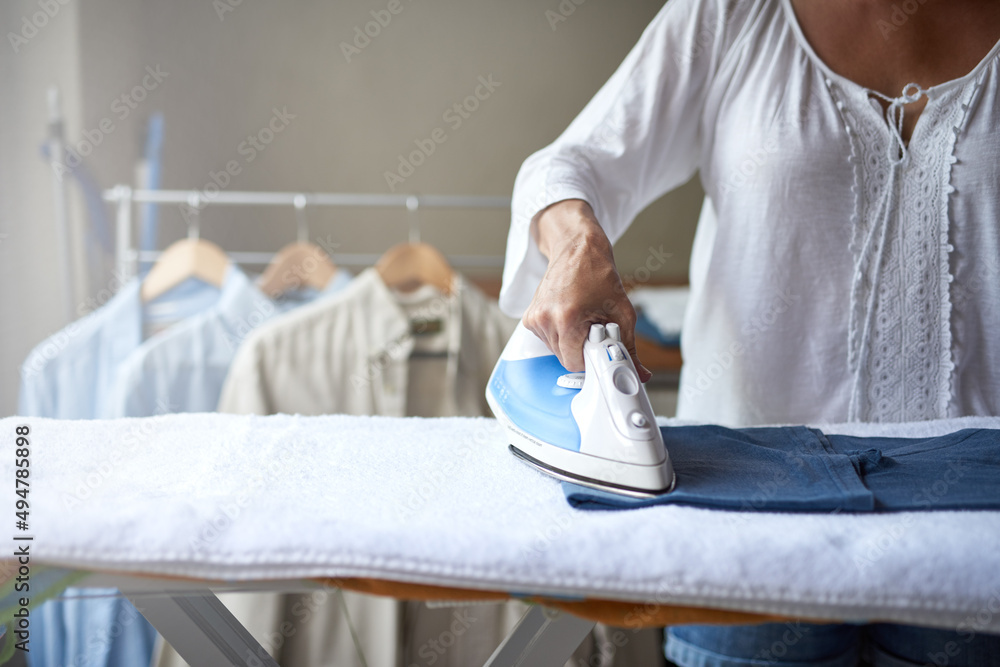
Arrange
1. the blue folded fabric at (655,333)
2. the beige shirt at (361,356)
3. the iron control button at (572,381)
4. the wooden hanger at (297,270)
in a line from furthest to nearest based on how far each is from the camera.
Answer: the blue folded fabric at (655,333) < the wooden hanger at (297,270) < the beige shirt at (361,356) < the iron control button at (572,381)

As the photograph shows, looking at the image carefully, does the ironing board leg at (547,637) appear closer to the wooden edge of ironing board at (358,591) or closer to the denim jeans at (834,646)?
the wooden edge of ironing board at (358,591)

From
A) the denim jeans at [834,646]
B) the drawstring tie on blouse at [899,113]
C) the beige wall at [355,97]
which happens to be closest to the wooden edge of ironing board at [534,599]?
the denim jeans at [834,646]

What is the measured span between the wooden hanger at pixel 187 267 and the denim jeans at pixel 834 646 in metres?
1.44

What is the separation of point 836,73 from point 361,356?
1049 mm

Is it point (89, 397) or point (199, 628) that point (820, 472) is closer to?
point (199, 628)

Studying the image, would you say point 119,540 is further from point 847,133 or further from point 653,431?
point 847,133

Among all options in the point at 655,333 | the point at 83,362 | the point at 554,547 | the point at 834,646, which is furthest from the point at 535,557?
the point at 655,333

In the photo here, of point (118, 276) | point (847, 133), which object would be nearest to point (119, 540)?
point (847, 133)

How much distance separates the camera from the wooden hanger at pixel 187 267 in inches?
68.7

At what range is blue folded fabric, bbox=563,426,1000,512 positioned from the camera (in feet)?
1.89

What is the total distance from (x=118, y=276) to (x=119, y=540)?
75.7 inches

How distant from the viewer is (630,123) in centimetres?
95

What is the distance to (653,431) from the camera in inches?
24.4

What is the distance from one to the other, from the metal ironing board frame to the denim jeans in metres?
0.39
